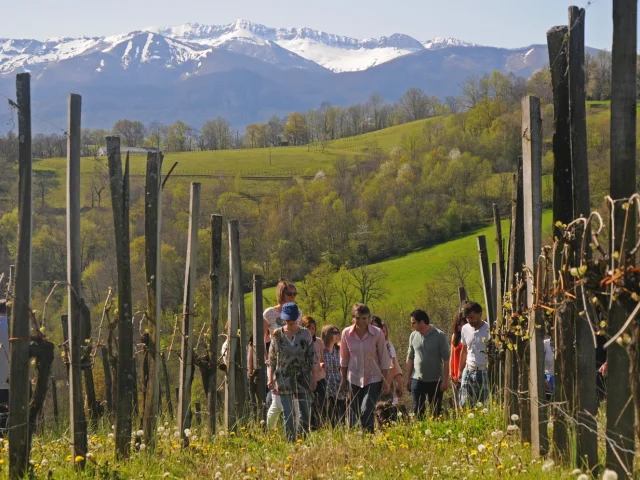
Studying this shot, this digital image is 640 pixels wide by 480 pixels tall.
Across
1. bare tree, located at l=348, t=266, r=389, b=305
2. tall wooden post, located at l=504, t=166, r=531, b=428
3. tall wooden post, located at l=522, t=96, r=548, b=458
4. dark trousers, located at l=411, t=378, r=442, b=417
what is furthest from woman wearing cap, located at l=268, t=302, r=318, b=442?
bare tree, located at l=348, t=266, r=389, b=305

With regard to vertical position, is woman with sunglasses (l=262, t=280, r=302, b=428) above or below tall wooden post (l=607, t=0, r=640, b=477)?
below

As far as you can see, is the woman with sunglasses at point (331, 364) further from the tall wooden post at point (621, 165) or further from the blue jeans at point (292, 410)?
the tall wooden post at point (621, 165)

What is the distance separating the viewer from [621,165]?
409cm

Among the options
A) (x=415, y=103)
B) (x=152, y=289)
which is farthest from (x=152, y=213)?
(x=415, y=103)

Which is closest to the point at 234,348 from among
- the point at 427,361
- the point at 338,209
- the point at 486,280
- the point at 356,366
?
the point at 356,366

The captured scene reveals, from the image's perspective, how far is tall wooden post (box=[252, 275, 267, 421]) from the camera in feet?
34.2

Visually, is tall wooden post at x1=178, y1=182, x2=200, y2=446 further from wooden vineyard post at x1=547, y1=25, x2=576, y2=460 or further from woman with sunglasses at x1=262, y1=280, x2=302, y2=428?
wooden vineyard post at x1=547, y1=25, x2=576, y2=460

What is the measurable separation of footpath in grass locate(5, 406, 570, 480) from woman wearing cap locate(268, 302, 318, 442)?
101cm

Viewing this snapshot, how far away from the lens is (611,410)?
13.6 ft

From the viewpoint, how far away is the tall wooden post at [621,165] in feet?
13.1

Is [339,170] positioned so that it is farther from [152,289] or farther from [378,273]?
[152,289]

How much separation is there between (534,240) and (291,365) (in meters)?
3.94

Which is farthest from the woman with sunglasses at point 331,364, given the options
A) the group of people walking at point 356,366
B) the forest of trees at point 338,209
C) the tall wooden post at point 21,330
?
the forest of trees at point 338,209

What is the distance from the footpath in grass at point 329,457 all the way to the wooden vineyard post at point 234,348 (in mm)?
1602
